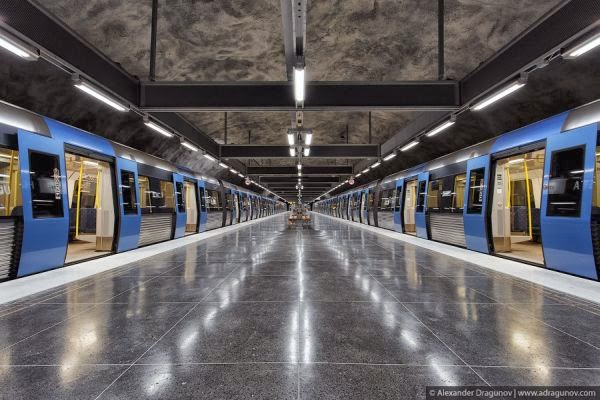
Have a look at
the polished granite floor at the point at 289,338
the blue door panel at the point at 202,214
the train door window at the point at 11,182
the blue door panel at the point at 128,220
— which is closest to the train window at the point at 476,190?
the polished granite floor at the point at 289,338

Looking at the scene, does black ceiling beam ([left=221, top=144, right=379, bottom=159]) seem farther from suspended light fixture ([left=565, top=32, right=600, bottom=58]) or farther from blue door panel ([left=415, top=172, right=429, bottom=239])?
suspended light fixture ([left=565, top=32, right=600, bottom=58])

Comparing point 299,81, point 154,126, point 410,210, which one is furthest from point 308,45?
point 410,210

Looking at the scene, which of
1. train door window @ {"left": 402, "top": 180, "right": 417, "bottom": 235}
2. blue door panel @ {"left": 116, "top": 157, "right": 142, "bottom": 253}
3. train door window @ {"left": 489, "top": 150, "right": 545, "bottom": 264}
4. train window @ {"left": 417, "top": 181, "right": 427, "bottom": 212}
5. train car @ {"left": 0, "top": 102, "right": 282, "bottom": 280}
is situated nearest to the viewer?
train car @ {"left": 0, "top": 102, "right": 282, "bottom": 280}

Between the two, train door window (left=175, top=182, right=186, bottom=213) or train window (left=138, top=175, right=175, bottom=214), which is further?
train door window (left=175, top=182, right=186, bottom=213)

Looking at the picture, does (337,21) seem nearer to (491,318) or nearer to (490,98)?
(490,98)

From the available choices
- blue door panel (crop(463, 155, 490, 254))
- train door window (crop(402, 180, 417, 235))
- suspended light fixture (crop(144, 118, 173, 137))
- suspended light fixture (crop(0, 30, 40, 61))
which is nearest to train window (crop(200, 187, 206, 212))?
suspended light fixture (crop(144, 118, 173, 137))

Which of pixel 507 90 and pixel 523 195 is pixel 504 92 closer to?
pixel 507 90

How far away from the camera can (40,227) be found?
4535 mm

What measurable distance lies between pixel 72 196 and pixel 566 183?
15940 mm

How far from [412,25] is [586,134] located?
3.70 m

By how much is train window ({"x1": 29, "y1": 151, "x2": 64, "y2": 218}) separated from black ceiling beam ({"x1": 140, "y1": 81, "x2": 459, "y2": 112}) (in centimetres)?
219

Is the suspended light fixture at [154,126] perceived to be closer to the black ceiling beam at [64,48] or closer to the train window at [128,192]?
the black ceiling beam at [64,48]

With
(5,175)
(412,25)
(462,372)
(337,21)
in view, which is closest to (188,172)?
(5,175)

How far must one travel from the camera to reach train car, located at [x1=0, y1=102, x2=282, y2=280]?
14.1ft
